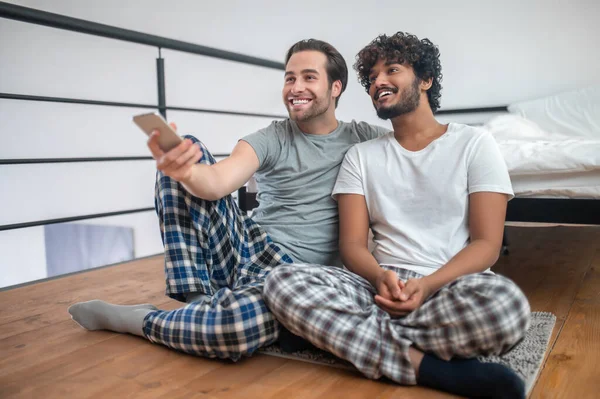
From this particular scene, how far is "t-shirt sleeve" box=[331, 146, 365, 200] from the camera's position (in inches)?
51.0

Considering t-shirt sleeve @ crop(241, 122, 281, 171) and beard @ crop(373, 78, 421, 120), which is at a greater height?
beard @ crop(373, 78, 421, 120)

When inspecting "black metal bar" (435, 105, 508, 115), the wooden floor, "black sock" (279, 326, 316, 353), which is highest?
"black metal bar" (435, 105, 508, 115)

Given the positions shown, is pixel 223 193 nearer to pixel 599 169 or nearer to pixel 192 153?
pixel 192 153

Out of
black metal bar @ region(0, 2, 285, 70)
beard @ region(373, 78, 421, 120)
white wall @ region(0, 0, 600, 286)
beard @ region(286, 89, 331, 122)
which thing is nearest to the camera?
beard @ region(373, 78, 421, 120)

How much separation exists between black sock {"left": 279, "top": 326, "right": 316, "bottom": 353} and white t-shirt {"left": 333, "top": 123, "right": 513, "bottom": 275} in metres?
0.27

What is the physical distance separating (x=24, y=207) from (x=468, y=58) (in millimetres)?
2621

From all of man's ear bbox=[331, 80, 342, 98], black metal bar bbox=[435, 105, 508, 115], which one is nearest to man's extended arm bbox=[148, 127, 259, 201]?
man's ear bbox=[331, 80, 342, 98]

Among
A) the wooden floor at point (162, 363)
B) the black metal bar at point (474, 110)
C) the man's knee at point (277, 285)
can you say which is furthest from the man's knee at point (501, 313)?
the black metal bar at point (474, 110)

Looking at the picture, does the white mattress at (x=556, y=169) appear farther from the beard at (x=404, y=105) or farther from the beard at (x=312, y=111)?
the beard at (x=312, y=111)

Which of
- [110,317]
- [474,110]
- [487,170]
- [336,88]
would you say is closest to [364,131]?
[336,88]

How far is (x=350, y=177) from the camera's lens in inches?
51.6

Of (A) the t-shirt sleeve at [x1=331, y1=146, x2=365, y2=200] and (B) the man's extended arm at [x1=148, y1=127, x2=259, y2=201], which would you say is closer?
(B) the man's extended arm at [x1=148, y1=127, x2=259, y2=201]

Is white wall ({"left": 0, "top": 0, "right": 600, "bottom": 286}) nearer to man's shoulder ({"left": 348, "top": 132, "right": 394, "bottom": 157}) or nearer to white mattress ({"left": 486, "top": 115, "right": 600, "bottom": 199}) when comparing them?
white mattress ({"left": 486, "top": 115, "right": 600, "bottom": 199})

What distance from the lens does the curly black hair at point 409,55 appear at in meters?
1.28
